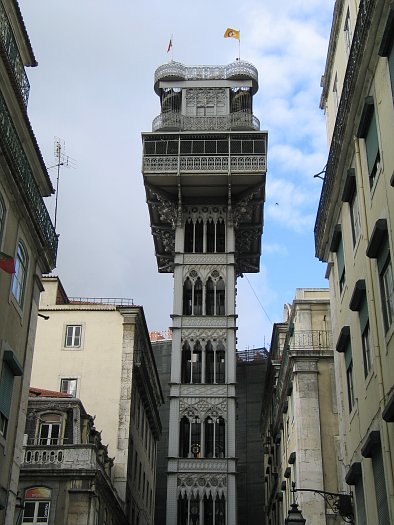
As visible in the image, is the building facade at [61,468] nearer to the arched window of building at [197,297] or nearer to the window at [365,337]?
the arched window of building at [197,297]

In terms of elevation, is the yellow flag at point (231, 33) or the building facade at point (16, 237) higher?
the yellow flag at point (231, 33)

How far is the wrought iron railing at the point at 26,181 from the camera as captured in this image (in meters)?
22.5

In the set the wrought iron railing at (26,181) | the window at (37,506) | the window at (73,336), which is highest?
the window at (73,336)

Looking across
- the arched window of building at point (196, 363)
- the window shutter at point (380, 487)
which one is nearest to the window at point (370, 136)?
the window shutter at point (380, 487)

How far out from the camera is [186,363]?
56.1 meters

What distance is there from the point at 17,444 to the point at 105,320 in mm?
27107

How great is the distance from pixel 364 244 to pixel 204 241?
39.0m

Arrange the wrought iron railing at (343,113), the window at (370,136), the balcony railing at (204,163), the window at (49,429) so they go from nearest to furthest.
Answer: the wrought iron railing at (343,113), the window at (370,136), the window at (49,429), the balcony railing at (204,163)

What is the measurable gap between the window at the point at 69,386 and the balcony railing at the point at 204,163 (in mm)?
17219

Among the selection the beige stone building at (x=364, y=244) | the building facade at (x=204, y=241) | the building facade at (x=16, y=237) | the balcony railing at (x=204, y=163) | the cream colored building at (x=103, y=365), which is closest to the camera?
the beige stone building at (x=364, y=244)

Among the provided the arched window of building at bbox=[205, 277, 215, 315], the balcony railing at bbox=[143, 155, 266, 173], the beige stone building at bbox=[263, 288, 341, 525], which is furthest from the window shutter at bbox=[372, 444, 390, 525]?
the balcony railing at bbox=[143, 155, 266, 173]

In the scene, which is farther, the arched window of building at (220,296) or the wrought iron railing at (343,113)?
the arched window of building at (220,296)

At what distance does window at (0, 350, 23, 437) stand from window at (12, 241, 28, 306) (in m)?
1.97

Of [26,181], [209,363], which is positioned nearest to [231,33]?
[209,363]
